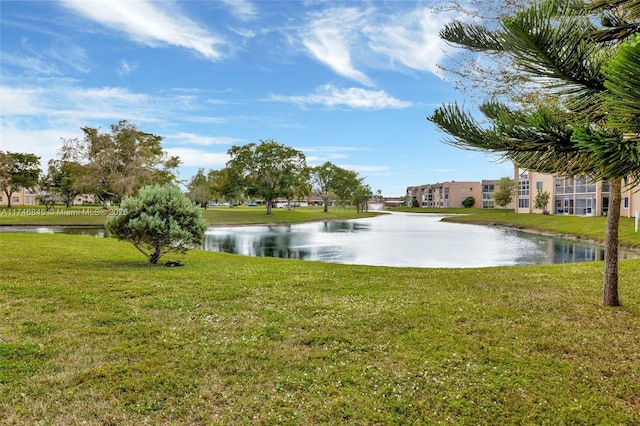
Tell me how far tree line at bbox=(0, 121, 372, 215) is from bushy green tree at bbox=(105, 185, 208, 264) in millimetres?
24285

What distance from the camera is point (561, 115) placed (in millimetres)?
3729

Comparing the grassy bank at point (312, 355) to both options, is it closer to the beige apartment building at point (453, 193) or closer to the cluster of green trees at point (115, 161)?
the cluster of green trees at point (115, 161)

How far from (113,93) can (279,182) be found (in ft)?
114

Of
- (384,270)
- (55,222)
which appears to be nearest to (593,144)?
(384,270)

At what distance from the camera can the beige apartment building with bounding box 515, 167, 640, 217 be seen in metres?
43.8

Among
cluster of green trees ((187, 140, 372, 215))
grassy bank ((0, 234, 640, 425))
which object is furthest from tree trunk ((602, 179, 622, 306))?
cluster of green trees ((187, 140, 372, 215))

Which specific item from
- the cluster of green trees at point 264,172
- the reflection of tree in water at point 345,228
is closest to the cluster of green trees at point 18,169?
the cluster of green trees at point 264,172

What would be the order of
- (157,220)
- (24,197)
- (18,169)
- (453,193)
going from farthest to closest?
(453,193), (24,197), (18,169), (157,220)

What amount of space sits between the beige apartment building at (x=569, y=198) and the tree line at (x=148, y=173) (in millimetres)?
32170

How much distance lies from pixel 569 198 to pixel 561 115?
192ft

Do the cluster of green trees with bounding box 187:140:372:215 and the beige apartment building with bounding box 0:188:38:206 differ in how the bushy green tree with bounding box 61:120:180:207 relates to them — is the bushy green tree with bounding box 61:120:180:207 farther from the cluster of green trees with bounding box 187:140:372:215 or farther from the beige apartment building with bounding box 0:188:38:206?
the beige apartment building with bounding box 0:188:38:206

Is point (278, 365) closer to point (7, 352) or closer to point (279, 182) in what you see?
point (7, 352)

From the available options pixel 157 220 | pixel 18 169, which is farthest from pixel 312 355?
pixel 18 169

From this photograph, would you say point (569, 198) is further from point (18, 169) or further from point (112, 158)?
point (18, 169)
